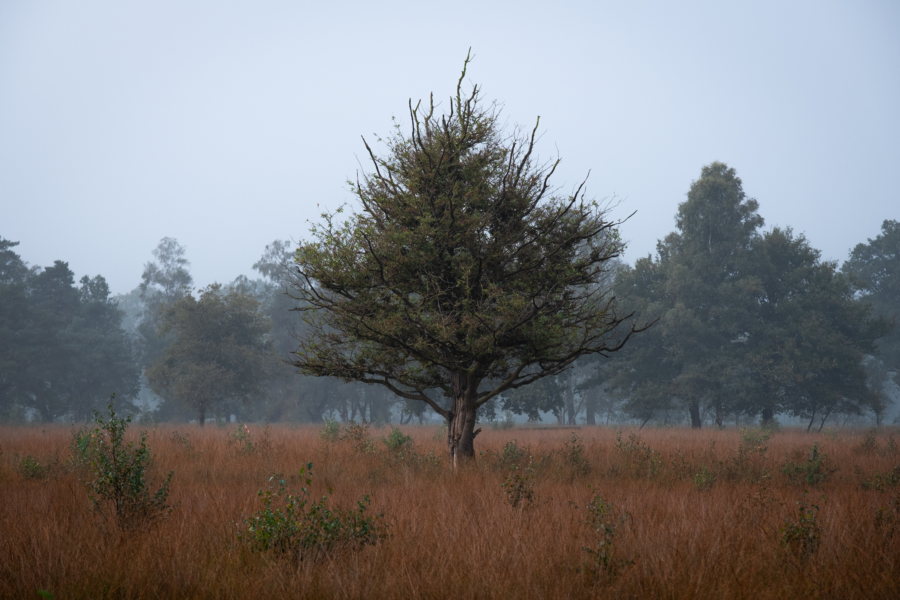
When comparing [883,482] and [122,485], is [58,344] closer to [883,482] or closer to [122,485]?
[122,485]

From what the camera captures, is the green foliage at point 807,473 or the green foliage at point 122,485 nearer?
the green foliage at point 122,485

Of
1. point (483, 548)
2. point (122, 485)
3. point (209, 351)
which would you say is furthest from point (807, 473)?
point (209, 351)

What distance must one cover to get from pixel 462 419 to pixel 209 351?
1106 inches

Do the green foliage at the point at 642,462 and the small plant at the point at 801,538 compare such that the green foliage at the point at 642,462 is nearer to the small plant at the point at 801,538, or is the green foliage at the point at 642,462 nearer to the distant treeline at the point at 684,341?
the small plant at the point at 801,538

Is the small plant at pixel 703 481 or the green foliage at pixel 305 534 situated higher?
the green foliage at pixel 305 534

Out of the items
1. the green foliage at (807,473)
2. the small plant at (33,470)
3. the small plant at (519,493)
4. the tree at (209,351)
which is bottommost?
the green foliage at (807,473)

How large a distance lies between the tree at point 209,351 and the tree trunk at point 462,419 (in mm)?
26637

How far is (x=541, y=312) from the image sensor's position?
951 centimetres

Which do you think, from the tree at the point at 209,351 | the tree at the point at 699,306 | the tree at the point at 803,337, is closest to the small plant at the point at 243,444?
the tree at the point at 209,351

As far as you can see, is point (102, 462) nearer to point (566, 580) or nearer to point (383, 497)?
point (383, 497)

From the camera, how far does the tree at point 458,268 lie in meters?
9.17

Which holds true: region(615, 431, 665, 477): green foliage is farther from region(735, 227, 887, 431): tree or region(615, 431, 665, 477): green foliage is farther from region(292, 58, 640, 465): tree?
region(735, 227, 887, 431): tree

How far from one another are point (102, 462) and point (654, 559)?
213 inches

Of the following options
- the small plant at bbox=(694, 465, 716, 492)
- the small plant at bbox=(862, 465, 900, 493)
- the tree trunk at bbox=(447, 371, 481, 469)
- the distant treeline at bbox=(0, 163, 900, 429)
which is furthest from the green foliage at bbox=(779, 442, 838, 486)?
the distant treeline at bbox=(0, 163, 900, 429)
